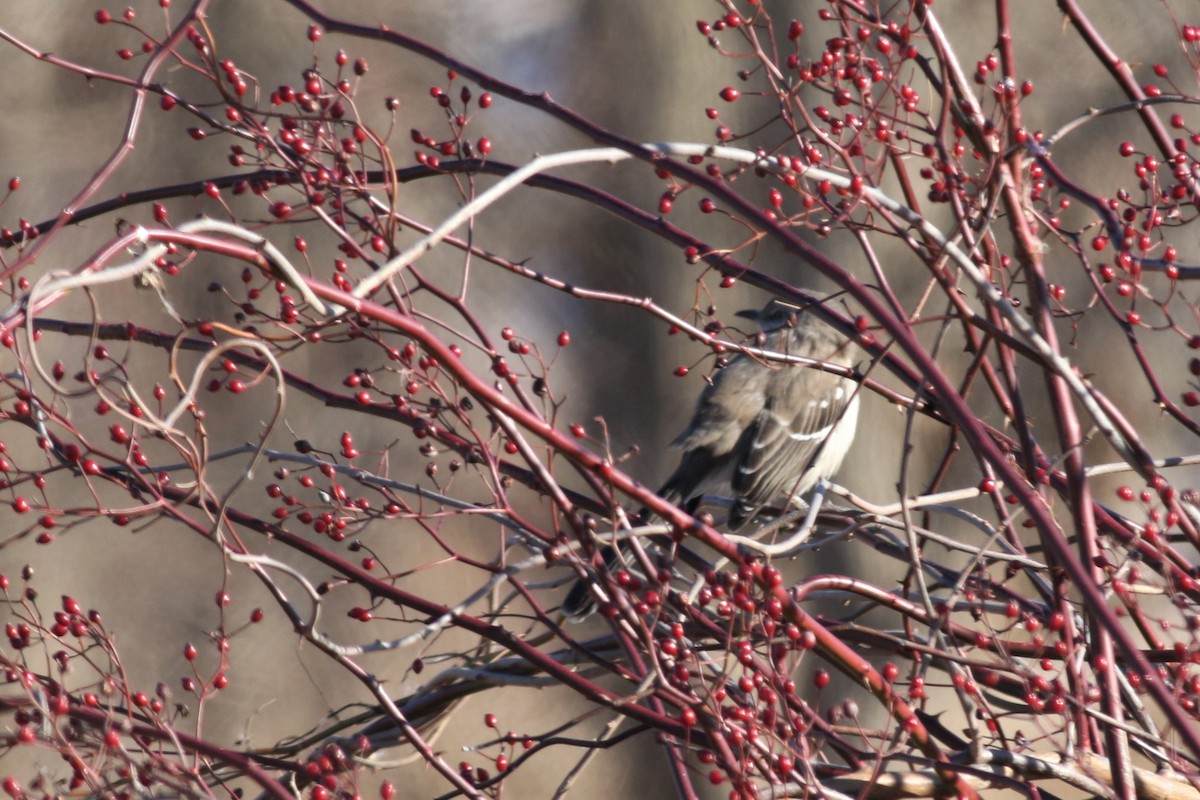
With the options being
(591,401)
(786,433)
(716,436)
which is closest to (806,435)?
(786,433)

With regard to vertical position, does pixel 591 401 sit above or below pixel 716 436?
above

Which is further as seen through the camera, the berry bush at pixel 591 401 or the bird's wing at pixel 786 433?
the bird's wing at pixel 786 433

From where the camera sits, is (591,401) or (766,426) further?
(591,401)

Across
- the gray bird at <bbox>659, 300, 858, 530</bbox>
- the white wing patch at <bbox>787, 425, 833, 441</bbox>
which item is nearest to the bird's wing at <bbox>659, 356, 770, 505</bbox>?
the gray bird at <bbox>659, 300, 858, 530</bbox>

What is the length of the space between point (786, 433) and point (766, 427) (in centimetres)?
7

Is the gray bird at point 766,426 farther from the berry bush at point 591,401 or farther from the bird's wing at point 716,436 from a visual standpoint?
the berry bush at point 591,401

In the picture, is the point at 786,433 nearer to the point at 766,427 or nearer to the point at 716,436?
the point at 766,427

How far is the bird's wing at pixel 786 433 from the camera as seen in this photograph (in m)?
4.00

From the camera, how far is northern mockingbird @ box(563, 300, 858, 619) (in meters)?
3.99

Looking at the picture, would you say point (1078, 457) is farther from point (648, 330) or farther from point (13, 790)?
point (648, 330)

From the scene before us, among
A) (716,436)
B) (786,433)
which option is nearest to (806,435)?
(786,433)

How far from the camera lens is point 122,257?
3984mm

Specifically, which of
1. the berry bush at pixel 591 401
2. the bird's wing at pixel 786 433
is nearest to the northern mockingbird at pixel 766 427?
the bird's wing at pixel 786 433

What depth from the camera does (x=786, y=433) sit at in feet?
13.6
